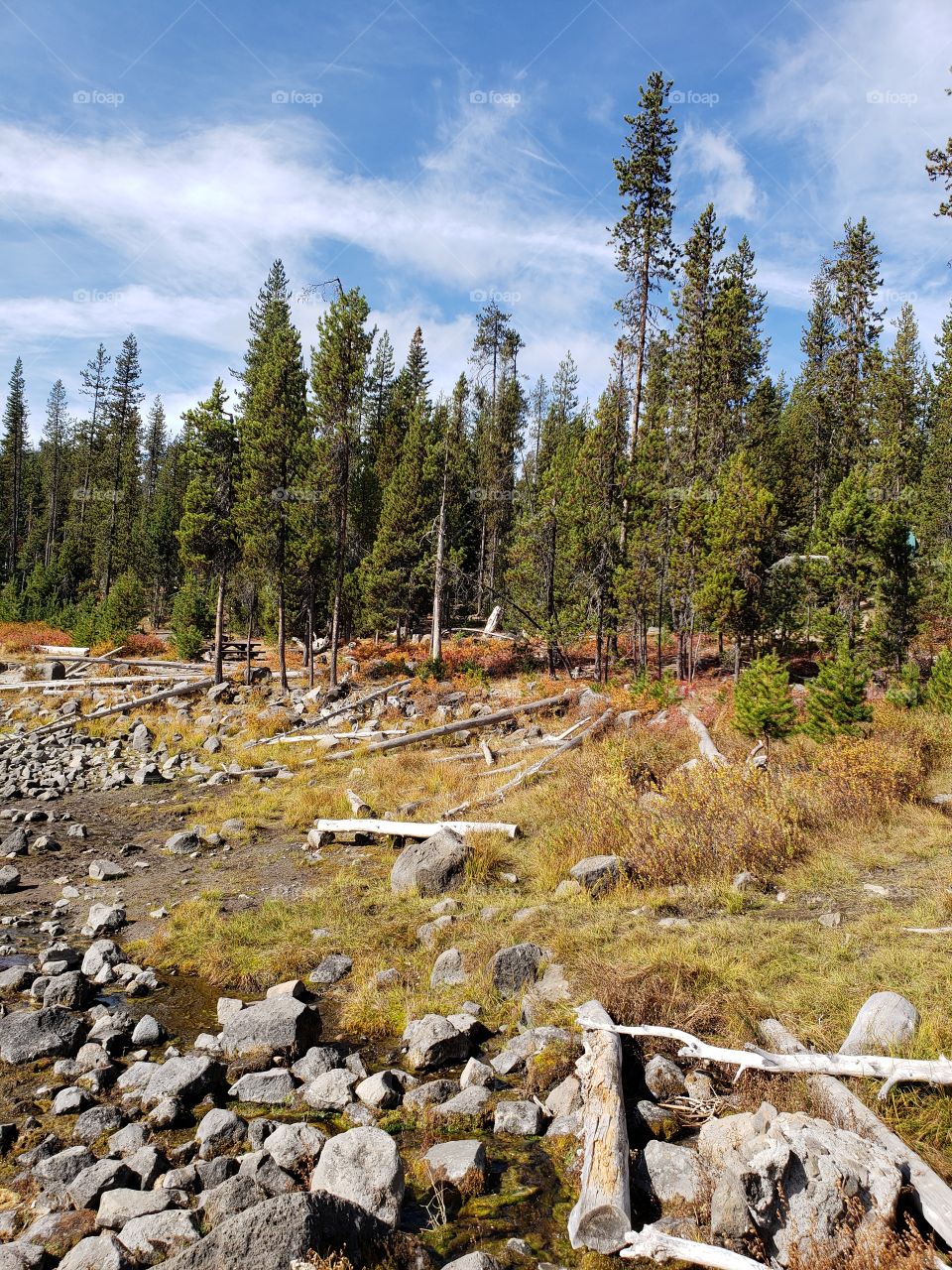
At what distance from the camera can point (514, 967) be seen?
24.9 ft

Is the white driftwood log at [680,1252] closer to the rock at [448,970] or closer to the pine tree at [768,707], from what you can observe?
the rock at [448,970]

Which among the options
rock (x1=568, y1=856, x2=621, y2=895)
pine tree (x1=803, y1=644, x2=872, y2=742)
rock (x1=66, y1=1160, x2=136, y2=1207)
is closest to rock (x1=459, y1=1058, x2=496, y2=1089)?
rock (x1=66, y1=1160, x2=136, y2=1207)

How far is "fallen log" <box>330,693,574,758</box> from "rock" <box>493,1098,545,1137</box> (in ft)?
45.0

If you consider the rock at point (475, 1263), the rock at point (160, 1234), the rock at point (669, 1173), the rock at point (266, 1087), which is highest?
the rock at point (669, 1173)

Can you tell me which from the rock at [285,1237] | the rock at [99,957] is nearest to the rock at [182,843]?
the rock at [99,957]

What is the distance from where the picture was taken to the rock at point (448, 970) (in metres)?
7.80

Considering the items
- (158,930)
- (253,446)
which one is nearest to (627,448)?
(253,446)

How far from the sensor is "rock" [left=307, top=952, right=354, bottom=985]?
27.1 feet

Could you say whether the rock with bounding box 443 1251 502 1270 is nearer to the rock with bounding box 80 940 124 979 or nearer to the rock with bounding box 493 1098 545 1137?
the rock with bounding box 493 1098 545 1137

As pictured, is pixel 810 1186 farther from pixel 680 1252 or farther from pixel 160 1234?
pixel 160 1234

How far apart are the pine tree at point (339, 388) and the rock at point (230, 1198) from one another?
22.8m

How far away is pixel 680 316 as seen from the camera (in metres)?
31.3

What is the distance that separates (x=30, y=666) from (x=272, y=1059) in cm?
3051

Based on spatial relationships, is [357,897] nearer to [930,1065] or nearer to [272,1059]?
[272,1059]
